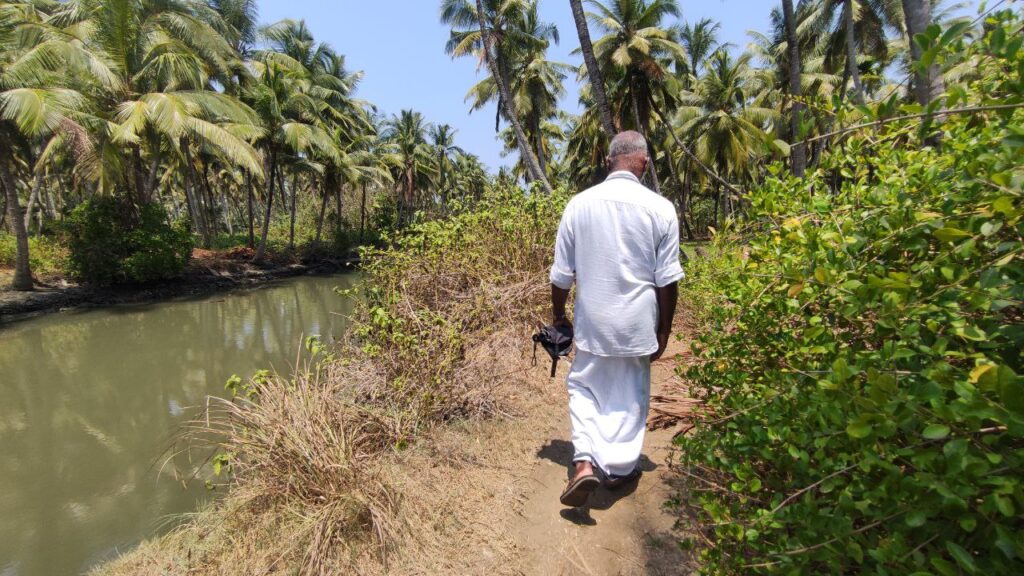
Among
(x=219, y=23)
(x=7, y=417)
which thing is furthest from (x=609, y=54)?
(x=7, y=417)

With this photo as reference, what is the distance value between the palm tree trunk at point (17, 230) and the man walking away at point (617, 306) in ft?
56.3

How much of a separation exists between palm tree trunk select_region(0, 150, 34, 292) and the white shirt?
17222mm

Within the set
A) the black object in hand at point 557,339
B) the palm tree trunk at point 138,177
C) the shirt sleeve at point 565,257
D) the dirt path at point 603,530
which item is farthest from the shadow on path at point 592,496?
the palm tree trunk at point 138,177

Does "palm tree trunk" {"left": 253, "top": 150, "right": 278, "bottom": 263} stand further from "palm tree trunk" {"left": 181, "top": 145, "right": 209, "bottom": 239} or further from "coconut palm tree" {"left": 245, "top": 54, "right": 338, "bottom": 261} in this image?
"palm tree trunk" {"left": 181, "top": 145, "right": 209, "bottom": 239}

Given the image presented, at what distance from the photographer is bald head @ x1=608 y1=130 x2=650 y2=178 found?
2.31 meters

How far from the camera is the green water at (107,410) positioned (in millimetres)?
3873

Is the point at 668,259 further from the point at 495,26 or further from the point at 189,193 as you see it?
the point at 189,193

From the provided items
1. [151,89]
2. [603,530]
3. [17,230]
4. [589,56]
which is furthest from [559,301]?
[151,89]

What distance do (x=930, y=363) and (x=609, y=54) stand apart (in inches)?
679

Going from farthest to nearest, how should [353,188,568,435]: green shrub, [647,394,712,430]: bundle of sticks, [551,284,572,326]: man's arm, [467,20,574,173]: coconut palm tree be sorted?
[467,20,574,173]: coconut palm tree
[353,188,568,435]: green shrub
[647,394,712,430]: bundle of sticks
[551,284,572,326]: man's arm

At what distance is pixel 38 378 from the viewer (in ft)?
25.9

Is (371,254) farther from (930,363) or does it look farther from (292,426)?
(930,363)

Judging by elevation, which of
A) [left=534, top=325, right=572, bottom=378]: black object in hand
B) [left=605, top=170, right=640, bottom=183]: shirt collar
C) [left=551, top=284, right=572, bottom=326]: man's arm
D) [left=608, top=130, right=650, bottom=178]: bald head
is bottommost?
[left=534, top=325, right=572, bottom=378]: black object in hand

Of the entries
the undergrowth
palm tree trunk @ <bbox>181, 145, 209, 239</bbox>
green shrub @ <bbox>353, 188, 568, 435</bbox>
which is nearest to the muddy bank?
palm tree trunk @ <bbox>181, 145, 209, 239</bbox>
